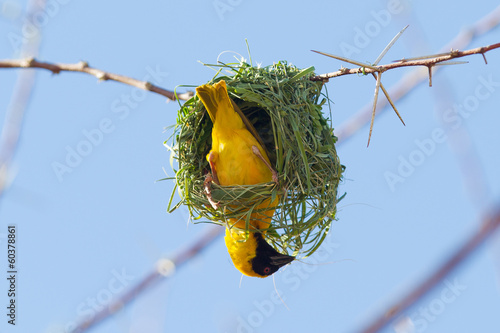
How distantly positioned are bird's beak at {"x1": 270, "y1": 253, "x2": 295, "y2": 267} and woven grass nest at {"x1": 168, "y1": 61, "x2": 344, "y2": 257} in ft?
0.20

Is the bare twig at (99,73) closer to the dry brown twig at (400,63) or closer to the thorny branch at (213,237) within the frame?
the thorny branch at (213,237)

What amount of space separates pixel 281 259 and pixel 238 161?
0.67 metres

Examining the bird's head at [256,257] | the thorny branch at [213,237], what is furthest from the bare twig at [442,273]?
the bird's head at [256,257]

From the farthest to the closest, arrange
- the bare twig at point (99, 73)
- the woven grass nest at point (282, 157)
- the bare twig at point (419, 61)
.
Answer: the woven grass nest at point (282, 157) < the bare twig at point (99, 73) < the bare twig at point (419, 61)

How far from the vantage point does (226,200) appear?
10.1ft

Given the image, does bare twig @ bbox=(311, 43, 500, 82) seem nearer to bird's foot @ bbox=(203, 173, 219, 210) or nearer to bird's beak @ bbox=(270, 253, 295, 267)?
bird's foot @ bbox=(203, 173, 219, 210)

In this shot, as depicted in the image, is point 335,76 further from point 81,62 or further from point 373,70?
point 81,62

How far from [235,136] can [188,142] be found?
36 centimetres

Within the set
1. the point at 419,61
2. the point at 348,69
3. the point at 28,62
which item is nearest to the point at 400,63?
the point at 419,61

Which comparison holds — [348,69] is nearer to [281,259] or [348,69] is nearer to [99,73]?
[99,73]

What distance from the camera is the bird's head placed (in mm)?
3295

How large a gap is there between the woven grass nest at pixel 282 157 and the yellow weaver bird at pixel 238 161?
7 centimetres

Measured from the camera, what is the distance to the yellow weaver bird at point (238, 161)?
123 inches

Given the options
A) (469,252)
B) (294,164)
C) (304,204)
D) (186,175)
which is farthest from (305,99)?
(469,252)
